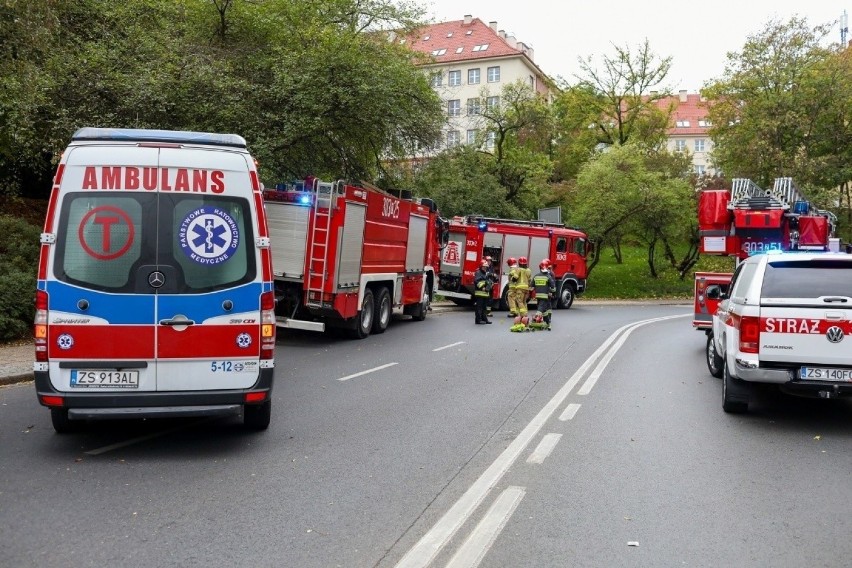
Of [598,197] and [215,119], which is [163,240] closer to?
[215,119]

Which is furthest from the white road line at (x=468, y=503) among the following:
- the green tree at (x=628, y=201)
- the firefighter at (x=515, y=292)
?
the green tree at (x=628, y=201)

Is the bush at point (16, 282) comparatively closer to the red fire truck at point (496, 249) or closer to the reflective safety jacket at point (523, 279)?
the reflective safety jacket at point (523, 279)

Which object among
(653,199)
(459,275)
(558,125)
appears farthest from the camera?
(558,125)

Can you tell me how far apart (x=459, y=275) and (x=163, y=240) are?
67.0ft

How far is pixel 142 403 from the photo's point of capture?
Answer: 20.5ft

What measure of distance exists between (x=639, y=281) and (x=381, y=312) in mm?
27756

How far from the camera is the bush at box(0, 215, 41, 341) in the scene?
12.8 metres

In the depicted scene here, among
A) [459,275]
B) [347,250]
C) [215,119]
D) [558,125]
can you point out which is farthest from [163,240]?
[558,125]

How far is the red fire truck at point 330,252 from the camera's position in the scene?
14328 millimetres

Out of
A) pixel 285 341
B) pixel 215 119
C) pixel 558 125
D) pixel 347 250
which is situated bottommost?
pixel 285 341

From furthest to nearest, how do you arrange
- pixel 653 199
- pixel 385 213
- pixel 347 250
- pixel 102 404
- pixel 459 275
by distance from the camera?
pixel 653 199
pixel 459 275
pixel 385 213
pixel 347 250
pixel 102 404

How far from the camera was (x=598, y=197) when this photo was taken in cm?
3756

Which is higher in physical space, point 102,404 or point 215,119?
point 215,119

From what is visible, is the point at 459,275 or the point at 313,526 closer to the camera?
the point at 313,526
